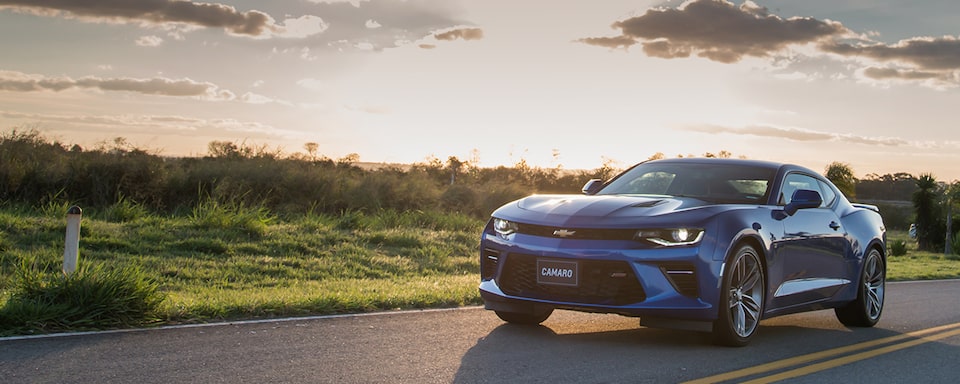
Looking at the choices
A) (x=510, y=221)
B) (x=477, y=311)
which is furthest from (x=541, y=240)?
(x=477, y=311)

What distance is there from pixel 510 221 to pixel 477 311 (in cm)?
197

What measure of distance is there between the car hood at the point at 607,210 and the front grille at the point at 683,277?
37cm

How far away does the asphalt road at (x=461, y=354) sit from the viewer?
630 cm

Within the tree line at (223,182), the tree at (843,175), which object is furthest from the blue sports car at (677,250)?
the tree at (843,175)

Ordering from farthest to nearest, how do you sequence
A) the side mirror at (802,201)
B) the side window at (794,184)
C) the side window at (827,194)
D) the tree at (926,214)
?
the tree at (926,214)
the side window at (827,194)
the side window at (794,184)
the side mirror at (802,201)

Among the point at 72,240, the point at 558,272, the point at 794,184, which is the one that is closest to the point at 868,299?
the point at 794,184

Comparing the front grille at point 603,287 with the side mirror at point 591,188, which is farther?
the side mirror at point 591,188

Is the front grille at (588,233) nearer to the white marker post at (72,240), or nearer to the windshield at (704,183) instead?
the windshield at (704,183)

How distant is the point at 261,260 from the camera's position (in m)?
16.0

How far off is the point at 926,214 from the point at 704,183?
66949mm

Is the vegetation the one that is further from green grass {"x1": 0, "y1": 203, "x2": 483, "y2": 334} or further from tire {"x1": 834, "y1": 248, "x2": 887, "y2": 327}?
tire {"x1": 834, "y1": 248, "x2": 887, "y2": 327}

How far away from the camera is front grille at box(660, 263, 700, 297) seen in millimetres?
7438

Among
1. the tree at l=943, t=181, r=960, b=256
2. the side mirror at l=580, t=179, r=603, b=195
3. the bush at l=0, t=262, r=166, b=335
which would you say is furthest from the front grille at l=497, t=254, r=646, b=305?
the tree at l=943, t=181, r=960, b=256

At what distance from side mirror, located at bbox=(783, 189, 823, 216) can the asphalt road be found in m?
A: 1.19
